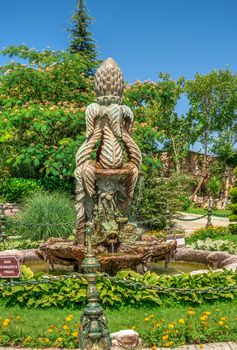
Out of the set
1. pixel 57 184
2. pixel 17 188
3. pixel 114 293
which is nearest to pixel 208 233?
pixel 57 184

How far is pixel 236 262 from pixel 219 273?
6.53ft

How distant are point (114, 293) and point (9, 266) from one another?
1.45m

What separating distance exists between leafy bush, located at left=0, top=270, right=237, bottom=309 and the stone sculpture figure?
5.02ft

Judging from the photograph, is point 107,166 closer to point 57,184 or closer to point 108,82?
point 108,82

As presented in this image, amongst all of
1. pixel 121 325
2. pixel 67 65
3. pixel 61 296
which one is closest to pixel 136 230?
pixel 61 296

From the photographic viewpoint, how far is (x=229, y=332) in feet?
19.2

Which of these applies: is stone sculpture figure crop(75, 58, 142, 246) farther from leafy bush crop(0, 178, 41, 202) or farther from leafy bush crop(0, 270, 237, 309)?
leafy bush crop(0, 178, 41, 202)

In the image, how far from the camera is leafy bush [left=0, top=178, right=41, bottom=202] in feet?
63.9

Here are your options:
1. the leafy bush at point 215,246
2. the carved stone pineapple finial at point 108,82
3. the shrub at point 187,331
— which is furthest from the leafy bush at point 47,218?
the shrub at point 187,331

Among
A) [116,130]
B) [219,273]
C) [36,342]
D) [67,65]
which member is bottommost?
[36,342]

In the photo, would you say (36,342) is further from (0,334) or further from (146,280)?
(146,280)

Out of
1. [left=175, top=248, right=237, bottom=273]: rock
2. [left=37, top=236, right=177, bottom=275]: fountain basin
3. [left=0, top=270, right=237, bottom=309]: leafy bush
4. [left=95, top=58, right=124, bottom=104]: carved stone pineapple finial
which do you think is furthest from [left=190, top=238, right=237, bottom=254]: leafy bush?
[left=95, top=58, right=124, bottom=104]: carved stone pineapple finial

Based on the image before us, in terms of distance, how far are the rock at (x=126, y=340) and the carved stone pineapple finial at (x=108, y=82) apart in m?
4.42

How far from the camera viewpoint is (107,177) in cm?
873
